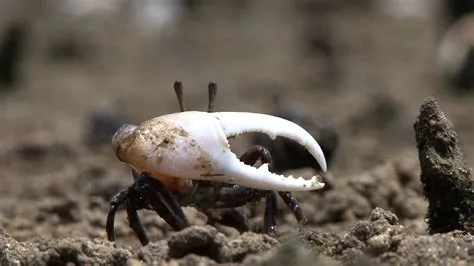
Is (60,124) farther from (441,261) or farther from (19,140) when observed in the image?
(441,261)

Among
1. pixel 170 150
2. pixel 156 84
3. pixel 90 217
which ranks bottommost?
pixel 90 217

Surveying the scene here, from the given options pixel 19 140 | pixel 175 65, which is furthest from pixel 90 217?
pixel 175 65

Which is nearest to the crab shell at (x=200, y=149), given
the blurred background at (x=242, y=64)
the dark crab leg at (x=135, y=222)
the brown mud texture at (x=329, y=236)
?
the brown mud texture at (x=329, y=236)

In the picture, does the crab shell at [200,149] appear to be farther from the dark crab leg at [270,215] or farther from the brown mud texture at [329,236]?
the dark crab leg at [270,215]

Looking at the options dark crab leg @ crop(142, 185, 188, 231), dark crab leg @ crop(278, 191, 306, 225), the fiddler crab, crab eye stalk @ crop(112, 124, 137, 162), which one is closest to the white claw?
the fiddler crab

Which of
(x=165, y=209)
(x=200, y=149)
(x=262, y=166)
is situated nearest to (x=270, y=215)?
(x=165, y=209)

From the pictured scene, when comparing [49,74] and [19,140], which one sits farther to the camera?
[49,74]
